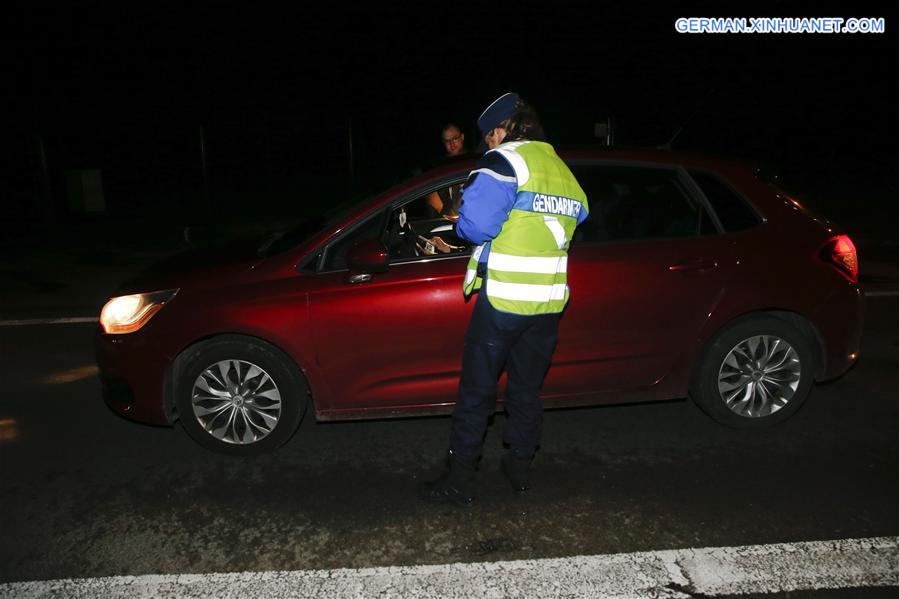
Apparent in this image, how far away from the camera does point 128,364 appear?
4016mm

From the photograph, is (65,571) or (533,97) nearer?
(65,571)

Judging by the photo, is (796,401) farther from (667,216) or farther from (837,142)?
(837,142)

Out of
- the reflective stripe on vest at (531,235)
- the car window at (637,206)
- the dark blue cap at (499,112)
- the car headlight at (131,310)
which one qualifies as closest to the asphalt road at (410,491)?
the car headlight at (131,310)

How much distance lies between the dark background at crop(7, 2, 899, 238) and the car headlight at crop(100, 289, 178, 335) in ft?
28.1

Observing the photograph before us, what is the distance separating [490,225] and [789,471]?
214cm

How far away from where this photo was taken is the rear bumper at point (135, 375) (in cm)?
399

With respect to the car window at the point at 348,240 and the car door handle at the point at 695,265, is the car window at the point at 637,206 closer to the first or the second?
the car door handle at the point at 695,265

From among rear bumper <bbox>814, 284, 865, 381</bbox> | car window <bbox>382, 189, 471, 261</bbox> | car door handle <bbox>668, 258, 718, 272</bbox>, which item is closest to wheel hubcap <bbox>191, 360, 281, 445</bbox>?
car window <bbox>382, 189, 471, 261</bbox>

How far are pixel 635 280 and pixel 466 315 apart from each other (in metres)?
0.95

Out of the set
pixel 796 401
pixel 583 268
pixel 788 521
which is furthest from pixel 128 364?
pixel 796 401

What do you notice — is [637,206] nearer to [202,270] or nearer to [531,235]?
[531,235]

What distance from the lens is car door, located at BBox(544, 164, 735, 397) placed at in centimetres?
399

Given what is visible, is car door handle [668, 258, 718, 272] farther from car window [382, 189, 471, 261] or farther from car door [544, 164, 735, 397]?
car window [382, 189, 471, 261]

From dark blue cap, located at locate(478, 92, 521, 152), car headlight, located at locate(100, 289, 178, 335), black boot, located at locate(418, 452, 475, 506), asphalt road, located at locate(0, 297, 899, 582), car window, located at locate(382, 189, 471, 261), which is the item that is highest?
dark blue cap, located at locate(478, 92, 521, 152)
